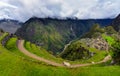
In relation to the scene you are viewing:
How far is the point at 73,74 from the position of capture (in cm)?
8194

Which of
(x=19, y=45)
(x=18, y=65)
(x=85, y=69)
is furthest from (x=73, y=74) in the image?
(x=19, y=45)

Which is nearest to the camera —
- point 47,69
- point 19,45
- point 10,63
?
point 47,69

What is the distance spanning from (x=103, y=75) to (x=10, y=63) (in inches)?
1204

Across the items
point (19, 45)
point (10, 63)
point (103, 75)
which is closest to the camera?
point (103, 75)

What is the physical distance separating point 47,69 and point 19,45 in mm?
99439

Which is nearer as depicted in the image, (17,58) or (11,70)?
(11,70)

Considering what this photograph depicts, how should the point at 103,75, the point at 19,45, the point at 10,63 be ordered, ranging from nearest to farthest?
the point at 103,75
the point at 10,63
the point at 19,45

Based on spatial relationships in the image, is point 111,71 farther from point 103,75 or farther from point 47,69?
point 47,69

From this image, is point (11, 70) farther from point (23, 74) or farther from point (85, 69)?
point (85, 69)

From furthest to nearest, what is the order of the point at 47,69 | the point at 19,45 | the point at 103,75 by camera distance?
the point at 19,45
the point at 47,69
the point at 103,75

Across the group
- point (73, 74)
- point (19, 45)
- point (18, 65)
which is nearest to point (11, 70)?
point (18, 65)

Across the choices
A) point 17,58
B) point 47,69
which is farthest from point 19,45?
point 47,69

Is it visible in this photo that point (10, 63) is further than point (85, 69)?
Yes

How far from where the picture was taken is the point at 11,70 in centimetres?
8519
